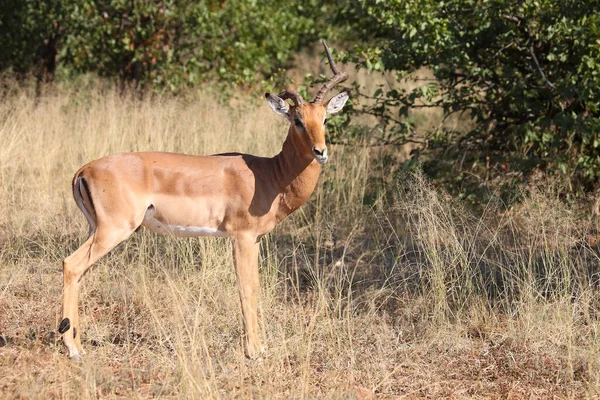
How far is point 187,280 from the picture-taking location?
5.41 meters

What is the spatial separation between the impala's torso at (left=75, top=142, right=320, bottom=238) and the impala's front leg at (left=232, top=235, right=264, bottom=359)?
0.09m

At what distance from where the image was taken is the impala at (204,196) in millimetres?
4637

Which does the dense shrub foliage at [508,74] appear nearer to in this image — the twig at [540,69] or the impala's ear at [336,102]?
the twig at [540,69]

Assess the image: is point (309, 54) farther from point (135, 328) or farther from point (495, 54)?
point (135, 328)

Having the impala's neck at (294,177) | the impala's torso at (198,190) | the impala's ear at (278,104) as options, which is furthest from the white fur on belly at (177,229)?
the impala's ear at (278,104)

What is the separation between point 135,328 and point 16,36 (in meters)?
8.73

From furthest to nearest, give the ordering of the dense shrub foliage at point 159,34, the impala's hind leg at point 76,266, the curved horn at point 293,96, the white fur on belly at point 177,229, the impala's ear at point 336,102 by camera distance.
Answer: the dense shrub foliage at point 159,34, the impala's ear at point 336,102, the curved horn at point 293,96, the white fur on belly at point 177,229, the impala's hind leg at point 76,266

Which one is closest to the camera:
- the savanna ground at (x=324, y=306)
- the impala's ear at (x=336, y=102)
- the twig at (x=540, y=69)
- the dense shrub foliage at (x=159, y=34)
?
the savanna ground at (x=324, y=306)

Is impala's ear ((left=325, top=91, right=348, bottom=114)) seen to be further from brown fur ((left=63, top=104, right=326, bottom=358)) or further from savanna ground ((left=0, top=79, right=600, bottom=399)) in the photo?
savanna ground ((left=0, top=79, right=600, bottom=399))

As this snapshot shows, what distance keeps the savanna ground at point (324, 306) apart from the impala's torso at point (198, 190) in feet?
1.48

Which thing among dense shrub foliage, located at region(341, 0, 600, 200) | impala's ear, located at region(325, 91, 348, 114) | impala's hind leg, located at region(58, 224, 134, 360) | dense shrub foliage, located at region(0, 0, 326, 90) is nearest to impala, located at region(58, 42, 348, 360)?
impala's hind leg, located at region(58, 224, 134, 360)

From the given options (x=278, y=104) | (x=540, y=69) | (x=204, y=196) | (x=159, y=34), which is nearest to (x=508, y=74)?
(x=540, y=69)

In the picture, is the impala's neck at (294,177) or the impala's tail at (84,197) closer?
the impala's tail at (84,197)

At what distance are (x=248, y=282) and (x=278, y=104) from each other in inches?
45.5
